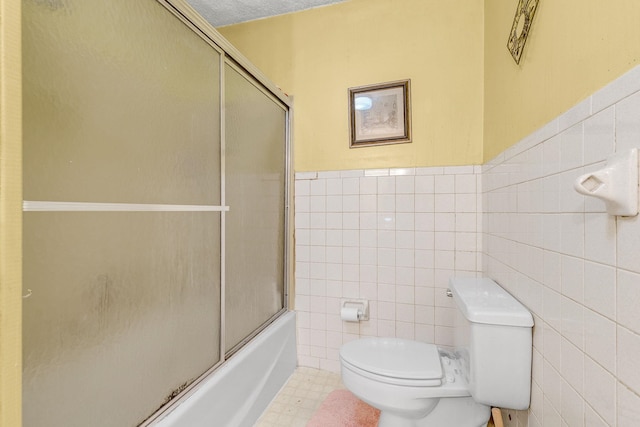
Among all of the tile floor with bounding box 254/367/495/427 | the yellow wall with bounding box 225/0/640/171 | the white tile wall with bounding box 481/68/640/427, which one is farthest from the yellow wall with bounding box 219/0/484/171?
the tile floor with bounding box 254/367/495/427

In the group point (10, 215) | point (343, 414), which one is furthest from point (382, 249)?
point (10, 215)

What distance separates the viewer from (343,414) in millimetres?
1532

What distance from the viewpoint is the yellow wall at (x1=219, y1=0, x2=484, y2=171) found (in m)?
1.70

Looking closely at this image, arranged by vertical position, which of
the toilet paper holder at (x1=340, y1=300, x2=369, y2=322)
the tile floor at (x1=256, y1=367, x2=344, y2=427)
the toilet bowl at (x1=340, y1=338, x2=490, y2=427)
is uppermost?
the toilet paper holder at (x1=340, y1=300, x2=369, y2=322)

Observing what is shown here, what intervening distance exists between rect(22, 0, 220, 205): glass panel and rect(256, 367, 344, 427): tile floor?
1.19m

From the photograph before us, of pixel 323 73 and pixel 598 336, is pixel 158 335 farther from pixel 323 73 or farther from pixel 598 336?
pixel 323 73

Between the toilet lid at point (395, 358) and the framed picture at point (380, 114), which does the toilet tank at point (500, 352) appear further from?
the framed picture at point (380, 114)

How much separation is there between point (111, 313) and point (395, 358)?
110 centimetres

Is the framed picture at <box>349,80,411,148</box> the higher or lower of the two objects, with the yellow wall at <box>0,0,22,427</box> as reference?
higher

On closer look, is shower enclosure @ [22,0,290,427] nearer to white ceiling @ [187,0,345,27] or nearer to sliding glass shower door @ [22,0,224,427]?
sliding glass shower door @ [22,0,224,427]

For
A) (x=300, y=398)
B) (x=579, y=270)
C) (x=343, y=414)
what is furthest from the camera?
(x=300, y=398)

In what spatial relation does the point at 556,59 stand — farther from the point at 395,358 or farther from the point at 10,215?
the point at 10,215

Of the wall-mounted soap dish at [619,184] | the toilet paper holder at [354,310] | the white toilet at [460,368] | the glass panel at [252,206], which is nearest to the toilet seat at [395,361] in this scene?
the white toilet at [460,368]

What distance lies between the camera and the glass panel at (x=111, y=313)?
694mm
